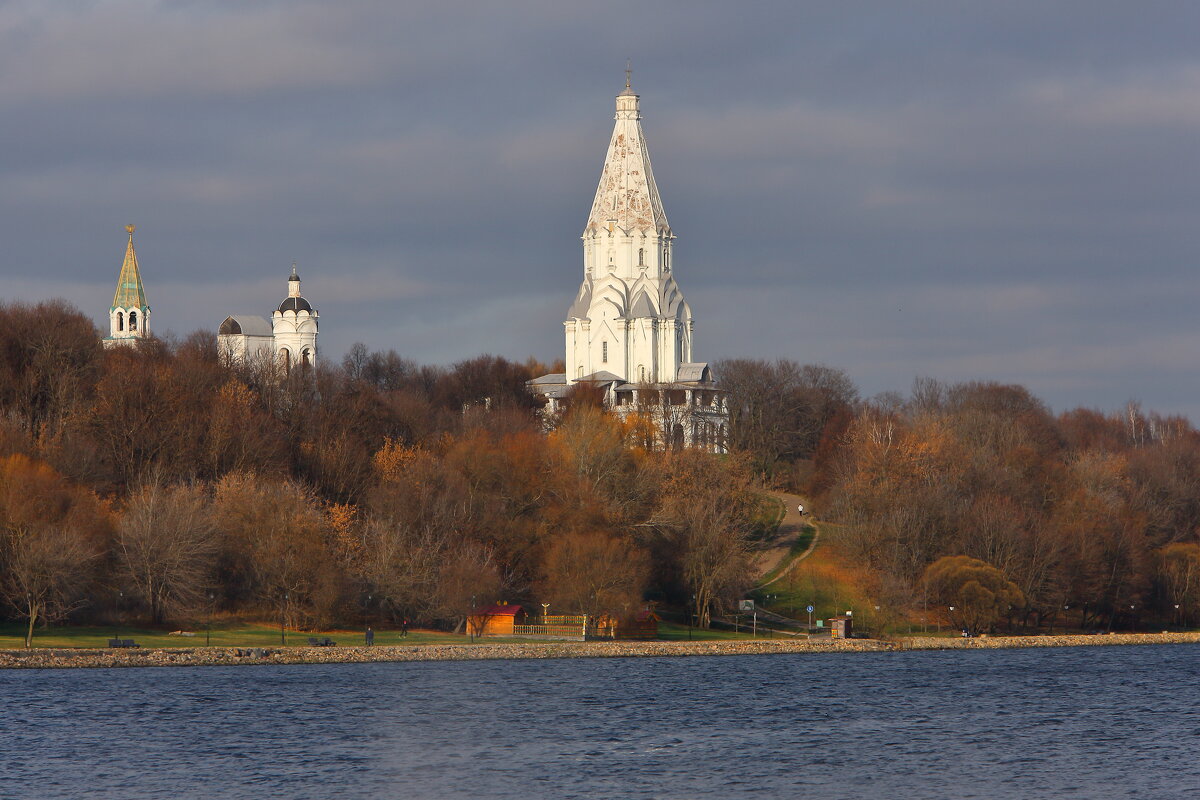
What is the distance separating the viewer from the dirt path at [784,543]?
269ft

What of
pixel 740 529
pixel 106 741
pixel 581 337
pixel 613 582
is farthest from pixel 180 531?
pixel 581 337

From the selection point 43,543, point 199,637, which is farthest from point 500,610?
point 43,543

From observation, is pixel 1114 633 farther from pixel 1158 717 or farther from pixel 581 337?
pixel 581 337

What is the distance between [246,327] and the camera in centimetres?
12706

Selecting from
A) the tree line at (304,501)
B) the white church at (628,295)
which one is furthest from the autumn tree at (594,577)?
the white church at (628,295)

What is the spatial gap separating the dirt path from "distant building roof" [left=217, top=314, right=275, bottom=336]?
4508 cm

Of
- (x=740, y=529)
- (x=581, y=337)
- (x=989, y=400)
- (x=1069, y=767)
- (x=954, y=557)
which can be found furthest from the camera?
(x=581, y=337)

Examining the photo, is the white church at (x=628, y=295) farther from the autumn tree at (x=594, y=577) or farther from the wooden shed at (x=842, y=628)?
the autumn tree at (x=594, y=577)

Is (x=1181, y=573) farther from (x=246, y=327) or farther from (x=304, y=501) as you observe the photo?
(x=246, y=327)

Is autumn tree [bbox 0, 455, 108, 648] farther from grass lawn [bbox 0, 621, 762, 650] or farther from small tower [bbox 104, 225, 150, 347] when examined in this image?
small tower [bbox 104, 225, 150, 347]

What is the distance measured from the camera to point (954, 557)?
71562 millimetres

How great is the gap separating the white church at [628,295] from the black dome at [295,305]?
1822 cm

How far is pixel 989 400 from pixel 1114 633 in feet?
120

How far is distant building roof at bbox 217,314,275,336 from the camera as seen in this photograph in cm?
12588
